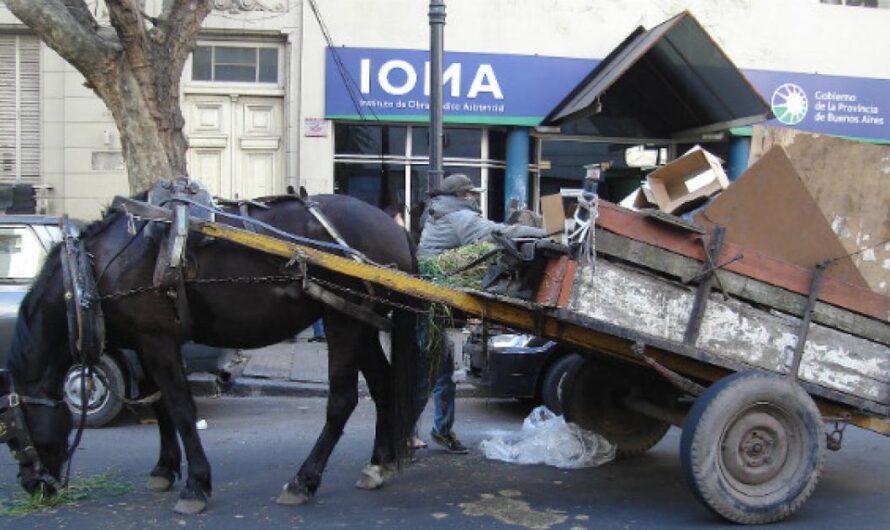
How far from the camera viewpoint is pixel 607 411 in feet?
20.7

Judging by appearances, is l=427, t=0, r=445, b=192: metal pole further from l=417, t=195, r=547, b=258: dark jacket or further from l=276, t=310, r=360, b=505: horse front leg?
l=276, t=310, r=360, b=505: horse front leg

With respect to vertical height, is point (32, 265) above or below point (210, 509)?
above

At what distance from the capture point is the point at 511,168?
1355 centimetres

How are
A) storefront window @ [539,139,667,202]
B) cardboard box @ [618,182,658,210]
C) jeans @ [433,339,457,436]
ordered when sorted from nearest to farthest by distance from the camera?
cardboard box @ [618,182,658,210] → jeans @ [433,339,457,436] → storefront window @ [539,139,667,202]

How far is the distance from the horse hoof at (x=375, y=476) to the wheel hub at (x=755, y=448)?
209cm

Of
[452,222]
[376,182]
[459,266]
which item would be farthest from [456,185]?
[376,182]

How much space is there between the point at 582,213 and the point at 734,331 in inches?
42.8

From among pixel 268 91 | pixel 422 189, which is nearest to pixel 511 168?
pixel 422 189

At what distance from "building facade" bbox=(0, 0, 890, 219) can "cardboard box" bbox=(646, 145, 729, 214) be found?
7951 millimetres

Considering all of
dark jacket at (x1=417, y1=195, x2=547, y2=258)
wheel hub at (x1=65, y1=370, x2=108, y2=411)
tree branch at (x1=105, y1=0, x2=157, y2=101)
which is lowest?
wheel hub at (x1=65, y1=370, x2=108, y2=411)

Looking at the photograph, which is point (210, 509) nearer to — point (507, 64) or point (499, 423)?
point (499, 423)

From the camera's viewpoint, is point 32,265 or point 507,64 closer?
point 32,265

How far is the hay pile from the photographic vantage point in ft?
18.1

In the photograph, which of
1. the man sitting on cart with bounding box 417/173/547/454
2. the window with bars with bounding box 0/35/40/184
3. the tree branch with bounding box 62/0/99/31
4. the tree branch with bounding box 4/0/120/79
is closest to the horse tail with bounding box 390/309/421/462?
the man sitting on cart with bounding box 417/173/547/454
